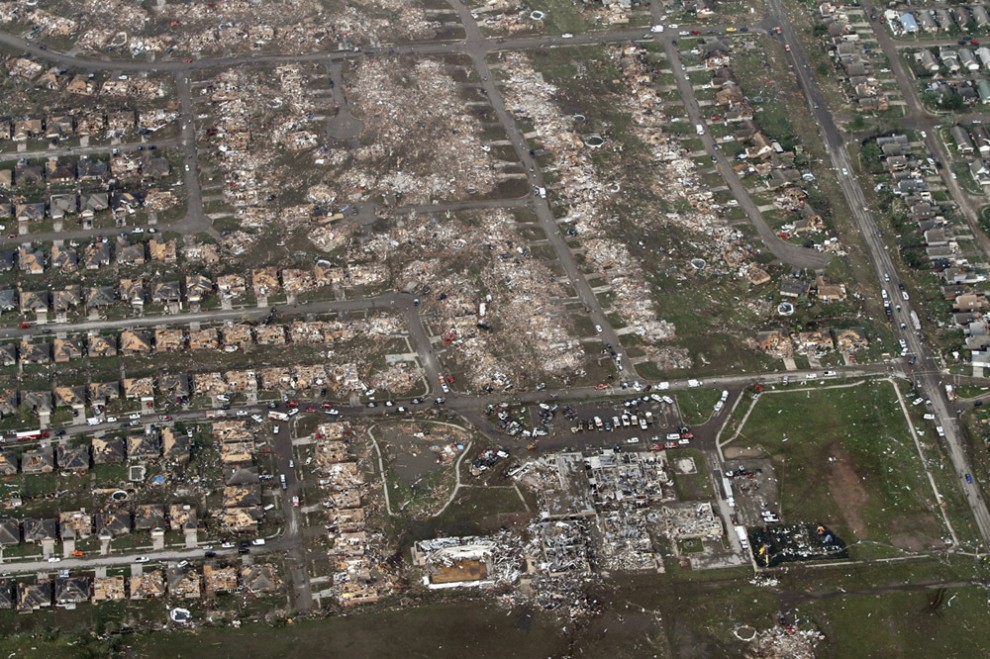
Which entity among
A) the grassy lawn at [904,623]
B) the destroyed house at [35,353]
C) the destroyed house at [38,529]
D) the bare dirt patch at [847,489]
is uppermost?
the destroyed house at [35,353]

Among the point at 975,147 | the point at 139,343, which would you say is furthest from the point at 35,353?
the point at 975,147

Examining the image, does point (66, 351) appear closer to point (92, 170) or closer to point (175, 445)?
point (175, 445)

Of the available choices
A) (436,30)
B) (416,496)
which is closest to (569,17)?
(436,30)

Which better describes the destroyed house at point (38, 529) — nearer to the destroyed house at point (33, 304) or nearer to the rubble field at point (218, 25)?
the destroyed house at point (33, 304)

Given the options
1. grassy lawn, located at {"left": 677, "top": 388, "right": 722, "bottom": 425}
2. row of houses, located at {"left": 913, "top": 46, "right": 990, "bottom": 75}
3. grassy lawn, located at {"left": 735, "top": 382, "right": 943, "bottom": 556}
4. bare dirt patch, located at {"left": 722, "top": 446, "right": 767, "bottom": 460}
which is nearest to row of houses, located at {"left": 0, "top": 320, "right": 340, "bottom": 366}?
grassy lawn, located at {"left": 677, "top": 388, "right": 722, "bottom": 425}

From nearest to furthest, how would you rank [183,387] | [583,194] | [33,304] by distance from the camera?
[183,387] < [33,304] < [583,194]

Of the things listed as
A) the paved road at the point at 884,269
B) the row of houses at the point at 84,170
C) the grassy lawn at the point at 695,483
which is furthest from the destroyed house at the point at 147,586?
the paved road at the point at 884,269
